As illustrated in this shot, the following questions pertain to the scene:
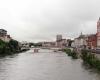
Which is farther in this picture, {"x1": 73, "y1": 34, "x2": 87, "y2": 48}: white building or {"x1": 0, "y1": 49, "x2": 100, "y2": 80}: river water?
{"x1": 73, "y1": 34, "x2": 87, "y2": 48}: white building

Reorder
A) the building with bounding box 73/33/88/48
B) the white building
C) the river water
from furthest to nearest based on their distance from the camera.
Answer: the white building
the building with bounding box 73/33/88/48
the river water

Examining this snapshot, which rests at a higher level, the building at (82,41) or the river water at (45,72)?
the building at (82,41)

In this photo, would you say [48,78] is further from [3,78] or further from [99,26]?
[99,26]

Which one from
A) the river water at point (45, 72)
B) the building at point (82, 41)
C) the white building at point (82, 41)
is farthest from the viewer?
the white building at point (82, 41)

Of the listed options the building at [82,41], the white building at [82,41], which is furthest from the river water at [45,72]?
the white building at [82,41]

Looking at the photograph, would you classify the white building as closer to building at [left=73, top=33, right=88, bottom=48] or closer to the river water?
building at [left=73, top=33, right=88, bottom=48]

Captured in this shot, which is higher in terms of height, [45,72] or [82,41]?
[82,41]

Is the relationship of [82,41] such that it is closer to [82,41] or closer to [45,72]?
[82,41]

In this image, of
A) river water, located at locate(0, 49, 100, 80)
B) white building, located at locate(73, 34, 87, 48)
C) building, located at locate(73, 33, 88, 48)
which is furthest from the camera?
white building, located at locate(73, 34, 87, 48)

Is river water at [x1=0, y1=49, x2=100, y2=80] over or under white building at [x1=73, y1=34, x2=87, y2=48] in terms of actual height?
under

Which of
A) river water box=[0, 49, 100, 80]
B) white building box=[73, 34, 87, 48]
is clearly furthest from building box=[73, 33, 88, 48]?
river water box=[0, 49, 100, 80]

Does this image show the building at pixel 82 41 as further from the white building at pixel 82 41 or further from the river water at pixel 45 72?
the river water at pixel 45 72

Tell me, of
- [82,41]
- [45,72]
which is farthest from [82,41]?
[45,72]

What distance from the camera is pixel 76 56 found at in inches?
2078
